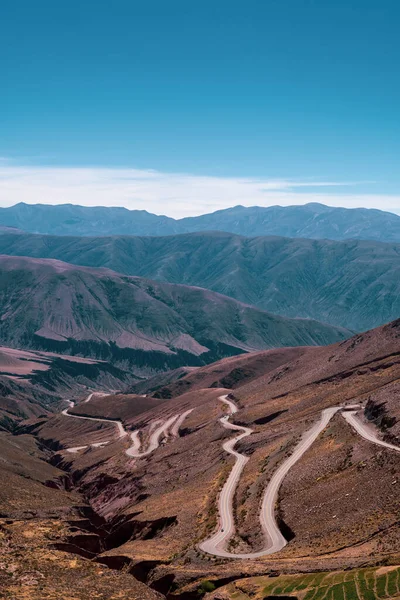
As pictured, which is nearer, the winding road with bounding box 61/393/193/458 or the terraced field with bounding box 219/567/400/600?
the terraced field with bounding box 219/567/400/600

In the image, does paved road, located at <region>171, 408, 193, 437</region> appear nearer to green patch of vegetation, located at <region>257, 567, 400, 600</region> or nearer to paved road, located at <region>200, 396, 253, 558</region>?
paved road, located at <region>200, 396, 253, 558</region>

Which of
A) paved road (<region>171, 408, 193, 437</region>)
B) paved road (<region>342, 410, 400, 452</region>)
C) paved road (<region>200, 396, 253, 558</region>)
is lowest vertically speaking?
paved road (<region>171, 408, 193, 437</region>)

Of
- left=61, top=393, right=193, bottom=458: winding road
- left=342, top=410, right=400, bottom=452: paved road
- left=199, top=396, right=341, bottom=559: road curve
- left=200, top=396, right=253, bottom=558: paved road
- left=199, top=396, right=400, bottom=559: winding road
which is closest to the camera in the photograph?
left=199, top=396, right=341, bottom=559: road curve

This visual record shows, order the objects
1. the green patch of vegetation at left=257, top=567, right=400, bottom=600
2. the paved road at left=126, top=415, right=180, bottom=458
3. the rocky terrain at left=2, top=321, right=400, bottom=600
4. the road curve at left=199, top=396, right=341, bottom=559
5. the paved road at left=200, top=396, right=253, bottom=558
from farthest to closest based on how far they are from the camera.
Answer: the paved road at left=126, top=415, right=180, bottom=458 → the paved road at left=200, top=396, right=253, bottom=558 → the road curve at left=199, top=396, right=341, bottom=559 → the rocky terrain at left=2, top=321, right=400, bottom=600 → the green patch of vegetation at left=257, top=567, right=400, bottom=600

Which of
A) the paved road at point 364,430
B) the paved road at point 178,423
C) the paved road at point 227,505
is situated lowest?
the paved road at point 178,423

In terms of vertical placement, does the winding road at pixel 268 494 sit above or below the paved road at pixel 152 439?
above

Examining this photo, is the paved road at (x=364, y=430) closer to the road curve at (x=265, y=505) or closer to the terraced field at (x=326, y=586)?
the road curve at (x=265, y=505)

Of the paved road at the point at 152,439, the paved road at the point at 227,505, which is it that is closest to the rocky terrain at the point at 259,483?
the paved road at the point at 227,505

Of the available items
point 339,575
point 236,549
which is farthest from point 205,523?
point 339,575

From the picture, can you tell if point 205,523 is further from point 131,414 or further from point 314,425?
point 131,414

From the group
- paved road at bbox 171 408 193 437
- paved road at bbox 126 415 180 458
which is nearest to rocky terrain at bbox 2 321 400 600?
paved road at bbox 171 408 193 437
